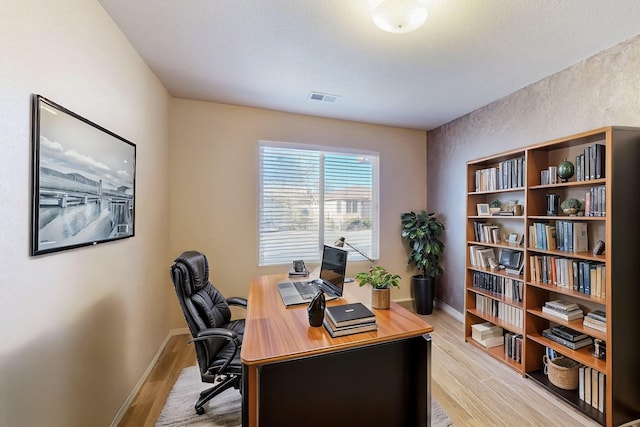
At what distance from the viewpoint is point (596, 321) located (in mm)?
1832

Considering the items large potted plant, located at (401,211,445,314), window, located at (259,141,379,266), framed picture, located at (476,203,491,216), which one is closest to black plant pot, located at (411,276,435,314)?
large potted plant, located at (401,211,445,314)

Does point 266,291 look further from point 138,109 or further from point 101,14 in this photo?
point 101,14

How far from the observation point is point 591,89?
207cm

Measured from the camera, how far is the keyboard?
2079 mm

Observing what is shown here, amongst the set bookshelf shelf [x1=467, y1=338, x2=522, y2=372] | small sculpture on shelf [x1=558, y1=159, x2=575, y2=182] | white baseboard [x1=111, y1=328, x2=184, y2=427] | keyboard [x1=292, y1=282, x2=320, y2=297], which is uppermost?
small sculpture on shelf [x1=558, y1=159, x2=575, y2=182]

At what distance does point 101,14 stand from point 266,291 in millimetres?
2184

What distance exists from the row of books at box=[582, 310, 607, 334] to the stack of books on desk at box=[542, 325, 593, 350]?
6.0 inches

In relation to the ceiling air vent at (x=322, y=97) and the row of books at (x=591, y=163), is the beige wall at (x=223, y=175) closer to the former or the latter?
the ceiling air vent at (x=322, y=97)

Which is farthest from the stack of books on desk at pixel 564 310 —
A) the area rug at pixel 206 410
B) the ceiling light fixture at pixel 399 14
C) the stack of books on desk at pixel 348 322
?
the ceiling light fixture at pixel 399 14

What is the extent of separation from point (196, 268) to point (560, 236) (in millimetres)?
2926

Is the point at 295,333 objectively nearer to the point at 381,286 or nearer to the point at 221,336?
the point at 221,336

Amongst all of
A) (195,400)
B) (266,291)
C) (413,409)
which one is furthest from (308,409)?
(195,400)

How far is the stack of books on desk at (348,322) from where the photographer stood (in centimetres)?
139

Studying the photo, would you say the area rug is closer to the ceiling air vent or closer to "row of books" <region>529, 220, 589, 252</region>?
"row of books" <region>529, 220, 589, 252</region>
